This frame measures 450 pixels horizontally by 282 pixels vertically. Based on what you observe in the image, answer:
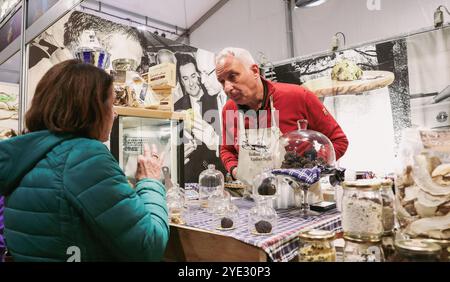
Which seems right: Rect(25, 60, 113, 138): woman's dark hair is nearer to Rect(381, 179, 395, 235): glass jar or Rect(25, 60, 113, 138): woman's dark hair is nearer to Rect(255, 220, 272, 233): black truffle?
Rect(255, 220, 272, 233): black truffle

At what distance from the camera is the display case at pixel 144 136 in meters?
2.25

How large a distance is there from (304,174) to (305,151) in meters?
0.25

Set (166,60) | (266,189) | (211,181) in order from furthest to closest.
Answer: (166,60) → (211,181) → (266,189)

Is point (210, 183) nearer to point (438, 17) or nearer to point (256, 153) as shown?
point (256, 153)

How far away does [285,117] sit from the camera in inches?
102

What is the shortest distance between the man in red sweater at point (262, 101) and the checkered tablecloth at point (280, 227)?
901 millimetres

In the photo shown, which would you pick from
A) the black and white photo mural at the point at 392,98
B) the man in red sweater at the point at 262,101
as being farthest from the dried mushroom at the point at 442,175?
the black and white photo mural at the point at 392,98

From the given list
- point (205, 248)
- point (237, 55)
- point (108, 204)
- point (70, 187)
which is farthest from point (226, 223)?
point (237, 55)

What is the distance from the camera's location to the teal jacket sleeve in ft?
3.02

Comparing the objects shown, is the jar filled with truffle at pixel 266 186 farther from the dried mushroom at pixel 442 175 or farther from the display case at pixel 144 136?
the display case at pixel 144 136

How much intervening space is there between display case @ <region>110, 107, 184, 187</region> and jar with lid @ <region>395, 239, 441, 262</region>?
4.99ft

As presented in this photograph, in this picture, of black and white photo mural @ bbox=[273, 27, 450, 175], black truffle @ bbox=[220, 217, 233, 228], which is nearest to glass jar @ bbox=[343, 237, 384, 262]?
black truffle @ bbox=[220, 217, 233, 228]

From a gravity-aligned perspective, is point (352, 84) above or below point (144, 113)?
above

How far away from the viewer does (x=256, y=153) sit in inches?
73.2
